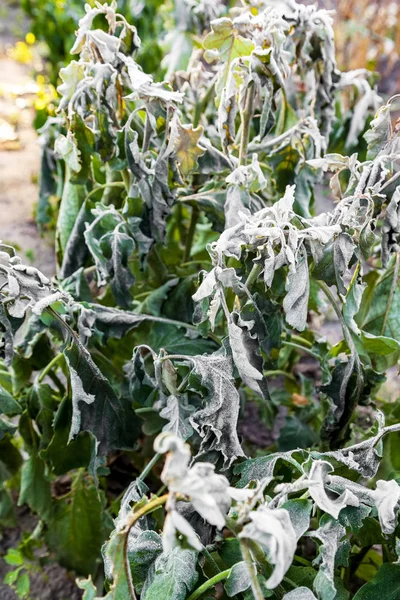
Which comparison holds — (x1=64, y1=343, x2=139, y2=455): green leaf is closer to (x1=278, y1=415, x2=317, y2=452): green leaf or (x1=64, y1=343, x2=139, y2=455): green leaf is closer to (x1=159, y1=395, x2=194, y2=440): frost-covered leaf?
(x1=159, y1=395, x2=194, y2=440): frost-covered leaf

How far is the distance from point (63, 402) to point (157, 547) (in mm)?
346

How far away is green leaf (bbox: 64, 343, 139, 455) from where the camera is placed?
894mm

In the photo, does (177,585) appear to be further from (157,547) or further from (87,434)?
(87,434)

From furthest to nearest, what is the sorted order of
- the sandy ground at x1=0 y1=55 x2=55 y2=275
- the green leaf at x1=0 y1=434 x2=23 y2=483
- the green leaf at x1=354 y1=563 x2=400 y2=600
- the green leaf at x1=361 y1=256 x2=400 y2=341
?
the sandy ground at x1=0 y1=55 x2=55 y2=275 → the green leaf at x1=0 y1=434 x2=23 y2=483 → the green leaf at x1=361 y1=256 x2=400 y2=341 → the green leaf at x1=354 y1=563 x2=400 y2=600

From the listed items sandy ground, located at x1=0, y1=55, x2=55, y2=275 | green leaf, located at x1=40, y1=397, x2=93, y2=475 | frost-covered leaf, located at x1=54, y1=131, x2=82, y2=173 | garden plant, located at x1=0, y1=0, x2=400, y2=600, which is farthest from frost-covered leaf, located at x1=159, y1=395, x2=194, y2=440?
sandy ground, located at x1=0, y1=55, x2=55, y2=275

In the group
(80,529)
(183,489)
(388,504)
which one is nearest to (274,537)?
Result: (183,489)

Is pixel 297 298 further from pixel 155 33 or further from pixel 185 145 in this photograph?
pixel 155 33

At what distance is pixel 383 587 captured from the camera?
2.49ft

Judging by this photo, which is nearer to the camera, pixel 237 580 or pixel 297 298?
pixel 237 580

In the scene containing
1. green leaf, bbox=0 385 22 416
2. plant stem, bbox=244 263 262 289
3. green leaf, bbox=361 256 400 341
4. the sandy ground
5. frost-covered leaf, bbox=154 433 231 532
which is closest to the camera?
frost-covered leaf, bbox=154 433 231 532

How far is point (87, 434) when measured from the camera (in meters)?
1.08

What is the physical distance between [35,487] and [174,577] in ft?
1.93

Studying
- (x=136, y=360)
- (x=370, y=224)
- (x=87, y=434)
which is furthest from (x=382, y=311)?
(x=87, y=434)

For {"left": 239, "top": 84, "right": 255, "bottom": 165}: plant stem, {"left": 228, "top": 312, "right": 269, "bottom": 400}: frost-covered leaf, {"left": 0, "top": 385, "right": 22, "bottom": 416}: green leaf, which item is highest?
{"left": 239, "top": 84, "right": 255, "bottom": 165}: plant stem
